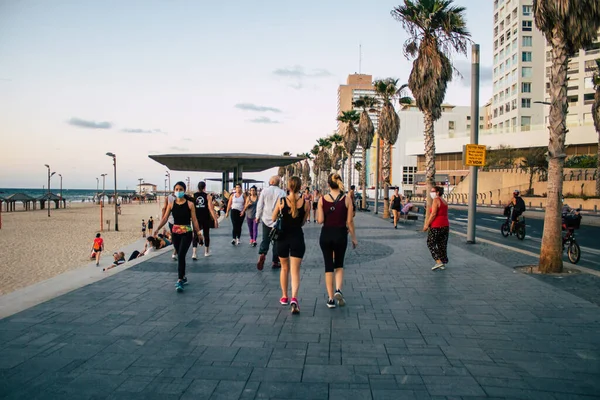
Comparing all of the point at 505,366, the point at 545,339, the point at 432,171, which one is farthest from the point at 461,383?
the point at 432,171

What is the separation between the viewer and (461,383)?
358 centimetres

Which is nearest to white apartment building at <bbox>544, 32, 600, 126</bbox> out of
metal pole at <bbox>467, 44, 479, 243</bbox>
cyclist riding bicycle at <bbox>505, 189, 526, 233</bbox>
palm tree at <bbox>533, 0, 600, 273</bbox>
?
cyclist riding bicycle at <bbox>505, 189, 526, 233</bbox>

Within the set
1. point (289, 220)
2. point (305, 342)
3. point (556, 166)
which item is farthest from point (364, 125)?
point (305, 342)

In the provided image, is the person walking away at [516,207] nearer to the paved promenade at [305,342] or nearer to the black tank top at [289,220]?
the paved promenade at [305,342]

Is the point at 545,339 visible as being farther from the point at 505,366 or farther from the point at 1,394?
the point at 1,394

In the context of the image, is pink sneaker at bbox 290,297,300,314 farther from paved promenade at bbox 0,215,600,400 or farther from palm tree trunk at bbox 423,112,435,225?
palm tree trunk at bbox 423,112,435,225

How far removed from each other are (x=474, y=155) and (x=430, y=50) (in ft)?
23.9

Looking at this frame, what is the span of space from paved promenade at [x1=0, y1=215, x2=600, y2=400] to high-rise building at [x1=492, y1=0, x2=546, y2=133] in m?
65.6

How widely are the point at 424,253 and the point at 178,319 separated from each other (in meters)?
7.74

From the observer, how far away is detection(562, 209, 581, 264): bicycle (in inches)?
395

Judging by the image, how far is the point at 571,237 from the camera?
10.2 meters

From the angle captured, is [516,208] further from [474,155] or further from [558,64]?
[558,64]

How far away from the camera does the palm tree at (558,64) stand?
27.2 feet

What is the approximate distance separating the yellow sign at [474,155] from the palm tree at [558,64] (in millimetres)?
4174
